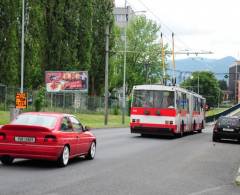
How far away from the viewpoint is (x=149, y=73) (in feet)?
350

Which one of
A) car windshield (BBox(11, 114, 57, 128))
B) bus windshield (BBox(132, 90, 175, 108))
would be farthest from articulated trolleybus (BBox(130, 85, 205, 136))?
car windshield (BBox(11, 114, 57, 128))

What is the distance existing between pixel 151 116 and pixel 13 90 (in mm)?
25081

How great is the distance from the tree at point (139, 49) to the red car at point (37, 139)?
286 ft

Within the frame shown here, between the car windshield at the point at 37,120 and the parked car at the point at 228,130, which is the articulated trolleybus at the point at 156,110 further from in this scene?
the car windshield at the point at 37,120

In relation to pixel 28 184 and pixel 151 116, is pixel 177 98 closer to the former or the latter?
pixel 151 116

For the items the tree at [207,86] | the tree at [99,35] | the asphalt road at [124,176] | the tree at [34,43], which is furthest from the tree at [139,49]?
the asphalt road at [124,176]

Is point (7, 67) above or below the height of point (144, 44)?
below

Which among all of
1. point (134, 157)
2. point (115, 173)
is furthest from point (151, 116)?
point (115, 173)

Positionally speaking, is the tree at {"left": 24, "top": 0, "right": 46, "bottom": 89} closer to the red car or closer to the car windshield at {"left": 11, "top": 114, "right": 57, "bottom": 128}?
the car windshield at {"left": 11, "top": 114, "right": 57, "bottom": 128}

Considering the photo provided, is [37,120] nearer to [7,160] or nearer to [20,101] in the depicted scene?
[7,160]

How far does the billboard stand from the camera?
5788 centimetres

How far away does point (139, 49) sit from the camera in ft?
335

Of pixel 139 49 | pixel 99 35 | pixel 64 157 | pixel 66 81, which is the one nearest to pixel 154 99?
pixel 64 157

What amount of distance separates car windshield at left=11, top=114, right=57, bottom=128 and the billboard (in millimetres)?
42693
